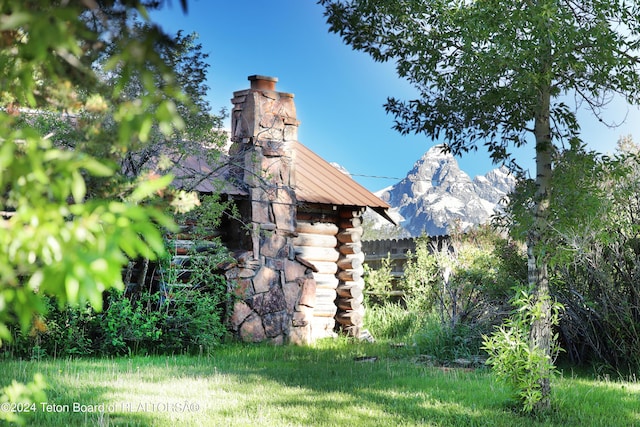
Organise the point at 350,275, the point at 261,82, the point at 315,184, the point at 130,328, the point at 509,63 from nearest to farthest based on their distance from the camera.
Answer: the point at 509,63 < the point at 130,328 < the point at 261,82 < the point at 350,275 < the point at 315,184

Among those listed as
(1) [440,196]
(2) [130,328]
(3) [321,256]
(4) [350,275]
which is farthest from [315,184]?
(1) [440,196]

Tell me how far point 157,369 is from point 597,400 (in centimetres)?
520

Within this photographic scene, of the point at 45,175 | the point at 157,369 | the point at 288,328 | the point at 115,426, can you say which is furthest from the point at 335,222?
the point at 45,175

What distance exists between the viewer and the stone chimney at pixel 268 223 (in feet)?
36.8

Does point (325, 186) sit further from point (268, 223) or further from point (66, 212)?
point (66, 212)

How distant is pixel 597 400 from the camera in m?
7.27

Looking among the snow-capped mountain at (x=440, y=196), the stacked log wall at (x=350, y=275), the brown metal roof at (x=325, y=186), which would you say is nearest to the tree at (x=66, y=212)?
the brown metal roof at (x=325, y=186)

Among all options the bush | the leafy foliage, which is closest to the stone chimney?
the bush

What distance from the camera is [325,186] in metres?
13.8

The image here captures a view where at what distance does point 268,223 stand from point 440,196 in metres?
76.4

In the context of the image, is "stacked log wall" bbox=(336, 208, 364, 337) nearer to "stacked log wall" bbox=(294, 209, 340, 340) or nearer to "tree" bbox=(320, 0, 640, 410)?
"stacked log wall" bbox=(294, 209, 340, 340)

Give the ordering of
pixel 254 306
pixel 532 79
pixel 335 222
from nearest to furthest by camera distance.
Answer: pixel 532 79, pixel 254 306, pixel 335 222

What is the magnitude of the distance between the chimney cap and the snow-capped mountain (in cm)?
6144

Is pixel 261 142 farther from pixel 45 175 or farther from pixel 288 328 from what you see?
pixel 45 175
